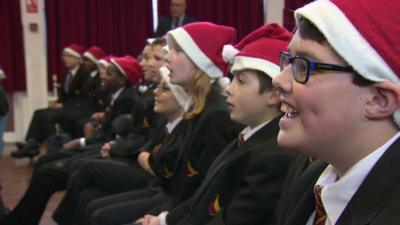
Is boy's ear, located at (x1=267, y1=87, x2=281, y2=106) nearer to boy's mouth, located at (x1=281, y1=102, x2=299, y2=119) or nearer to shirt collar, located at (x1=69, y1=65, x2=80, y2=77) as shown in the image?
boy's mouth, located at (x1=281, y1=102, x2=299, y2=119)

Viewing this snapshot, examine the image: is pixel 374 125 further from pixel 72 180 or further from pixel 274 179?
pixel 72 180

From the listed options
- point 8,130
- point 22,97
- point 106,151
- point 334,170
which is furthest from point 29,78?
point 334,170

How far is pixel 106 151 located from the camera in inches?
124

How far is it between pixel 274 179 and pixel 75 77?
4562 millimetres

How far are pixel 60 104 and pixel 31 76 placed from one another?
0.87 metres

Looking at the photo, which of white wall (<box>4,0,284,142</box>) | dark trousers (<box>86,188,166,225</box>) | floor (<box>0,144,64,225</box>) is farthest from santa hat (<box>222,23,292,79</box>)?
white wall (<box>4,0,284,142</box>)

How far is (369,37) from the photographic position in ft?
2.91

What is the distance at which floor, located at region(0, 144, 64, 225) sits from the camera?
377 cm

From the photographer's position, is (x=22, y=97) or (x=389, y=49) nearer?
(x=389, y=49)

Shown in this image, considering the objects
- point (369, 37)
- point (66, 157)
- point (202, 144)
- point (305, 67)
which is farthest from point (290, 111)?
point (66, 157)

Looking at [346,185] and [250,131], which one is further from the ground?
[346,185]

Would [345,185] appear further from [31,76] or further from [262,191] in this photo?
[31,76]

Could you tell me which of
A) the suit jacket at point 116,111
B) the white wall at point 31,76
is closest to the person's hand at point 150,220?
the suit jacket at point 116,111

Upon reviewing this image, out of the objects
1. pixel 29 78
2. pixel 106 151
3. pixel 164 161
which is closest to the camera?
pixel 164 161
